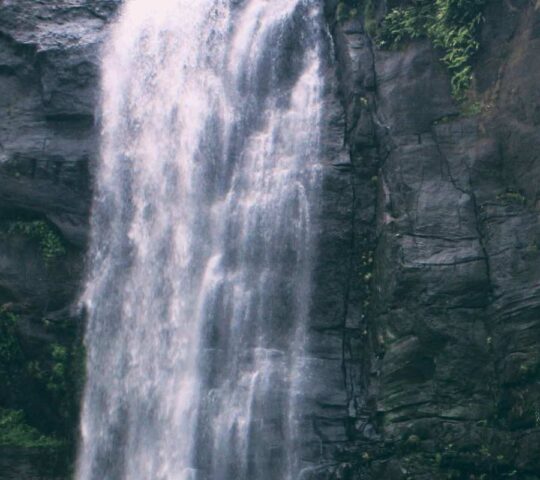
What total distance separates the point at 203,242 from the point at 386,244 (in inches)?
147

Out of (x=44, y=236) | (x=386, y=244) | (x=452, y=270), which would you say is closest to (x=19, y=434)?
(x=44, y=236)

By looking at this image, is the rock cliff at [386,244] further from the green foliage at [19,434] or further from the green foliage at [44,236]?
the green foliage at [19,434]

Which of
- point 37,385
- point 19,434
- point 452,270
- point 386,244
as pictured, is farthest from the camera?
point 37,385

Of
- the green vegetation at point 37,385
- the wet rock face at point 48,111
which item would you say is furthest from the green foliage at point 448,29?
the green vegetation at point 37,385

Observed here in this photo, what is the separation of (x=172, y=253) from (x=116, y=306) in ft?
5.06

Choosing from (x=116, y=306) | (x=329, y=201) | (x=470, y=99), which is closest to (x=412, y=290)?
(x=329, y=201)

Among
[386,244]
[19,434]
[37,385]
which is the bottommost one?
[19,434]

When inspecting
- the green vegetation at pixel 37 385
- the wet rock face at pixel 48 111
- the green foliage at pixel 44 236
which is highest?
the wet rock face at pixel 48 111

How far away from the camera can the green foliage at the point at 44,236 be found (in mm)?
15492

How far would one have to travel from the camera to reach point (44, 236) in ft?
51.1

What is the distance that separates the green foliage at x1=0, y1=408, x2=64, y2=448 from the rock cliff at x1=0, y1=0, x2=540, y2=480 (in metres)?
0.15

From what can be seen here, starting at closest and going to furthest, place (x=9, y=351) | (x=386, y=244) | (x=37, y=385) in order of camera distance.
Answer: (x=386, y=244) → (x=37, y=385) → (x=9, y=351)

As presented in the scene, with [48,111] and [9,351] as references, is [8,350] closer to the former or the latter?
[9,351]

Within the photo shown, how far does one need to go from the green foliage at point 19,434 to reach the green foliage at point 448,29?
10.3 metres
